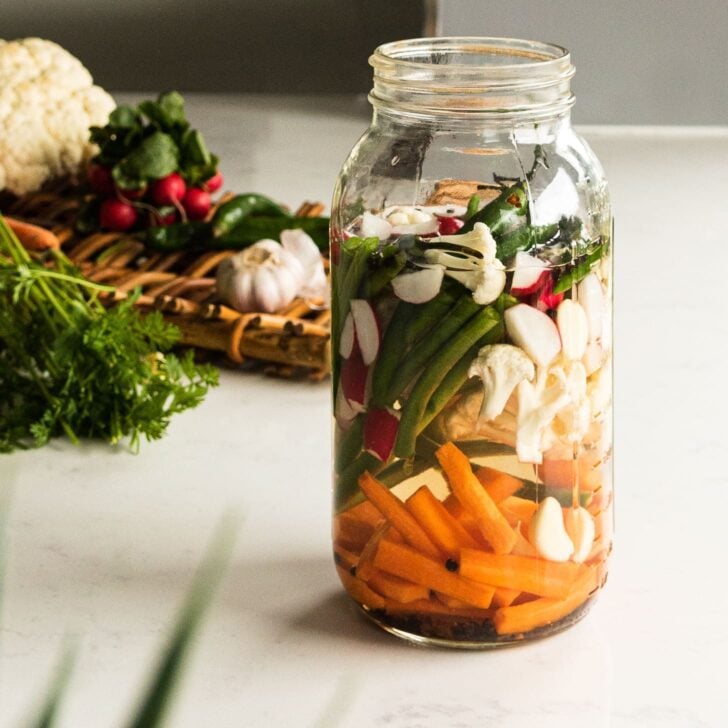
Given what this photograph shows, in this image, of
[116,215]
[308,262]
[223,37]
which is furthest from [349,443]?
[223,37]

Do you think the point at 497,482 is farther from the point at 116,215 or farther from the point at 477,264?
the point at 116,215

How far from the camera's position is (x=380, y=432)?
0.76 meters

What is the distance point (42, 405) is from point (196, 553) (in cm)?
28

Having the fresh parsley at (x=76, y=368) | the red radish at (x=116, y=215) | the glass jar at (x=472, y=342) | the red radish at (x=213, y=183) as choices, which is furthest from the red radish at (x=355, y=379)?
the red radish at (x=213, y=183)

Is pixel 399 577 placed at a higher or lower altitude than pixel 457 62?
lower

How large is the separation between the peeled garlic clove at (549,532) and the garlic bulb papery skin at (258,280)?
63 cm

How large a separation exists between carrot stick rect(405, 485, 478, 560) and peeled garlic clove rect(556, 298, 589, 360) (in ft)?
0.39

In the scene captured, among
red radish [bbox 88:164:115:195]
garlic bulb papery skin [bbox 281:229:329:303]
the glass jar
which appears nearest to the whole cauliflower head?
red radish [bbox 88:164:115:195]

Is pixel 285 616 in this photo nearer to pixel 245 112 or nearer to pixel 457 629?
pixel 457 629

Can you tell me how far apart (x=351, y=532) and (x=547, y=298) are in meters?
0.20

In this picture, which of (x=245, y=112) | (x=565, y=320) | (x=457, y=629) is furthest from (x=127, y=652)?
(x=245, y=112)

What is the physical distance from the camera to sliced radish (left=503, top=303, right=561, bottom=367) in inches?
28.5

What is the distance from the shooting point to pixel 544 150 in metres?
0.77

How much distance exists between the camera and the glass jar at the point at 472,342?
0.73m
